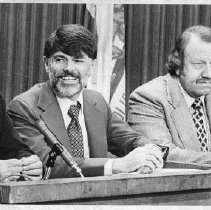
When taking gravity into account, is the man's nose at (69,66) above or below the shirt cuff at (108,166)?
above

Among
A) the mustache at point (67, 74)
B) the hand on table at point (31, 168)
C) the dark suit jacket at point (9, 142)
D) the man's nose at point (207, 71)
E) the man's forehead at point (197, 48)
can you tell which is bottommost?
the hand on table at point (31, 168)

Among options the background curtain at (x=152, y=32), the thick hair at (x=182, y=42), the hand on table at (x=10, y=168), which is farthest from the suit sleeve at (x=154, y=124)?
the background curtain at (x=152, y=32)

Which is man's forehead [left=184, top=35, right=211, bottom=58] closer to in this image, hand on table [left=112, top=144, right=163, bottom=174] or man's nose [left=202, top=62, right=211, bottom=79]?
Answer: man's nose [left=202, top=62, right=211, bottom=79]

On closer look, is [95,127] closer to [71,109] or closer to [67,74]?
[71,109]

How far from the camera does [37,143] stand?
1890 mm

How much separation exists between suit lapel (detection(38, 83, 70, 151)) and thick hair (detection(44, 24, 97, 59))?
18 cm

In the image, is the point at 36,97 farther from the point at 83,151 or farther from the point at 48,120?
the point at 83,151

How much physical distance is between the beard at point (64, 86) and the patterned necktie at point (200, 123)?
1.77ft

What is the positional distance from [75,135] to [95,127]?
0.11 metres

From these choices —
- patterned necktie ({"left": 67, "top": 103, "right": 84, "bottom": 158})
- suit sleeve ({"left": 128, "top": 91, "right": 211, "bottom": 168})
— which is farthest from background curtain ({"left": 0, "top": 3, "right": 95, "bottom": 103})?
patterned necktie ({"left": 67, "top": 103, "right": 84, "bottom": 158})

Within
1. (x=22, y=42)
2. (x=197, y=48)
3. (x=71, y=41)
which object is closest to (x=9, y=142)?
(x=71, y=41)

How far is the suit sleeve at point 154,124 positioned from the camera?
2.10 m

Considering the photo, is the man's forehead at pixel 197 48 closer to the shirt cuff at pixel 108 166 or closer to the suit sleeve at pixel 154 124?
the suit sleeve at pixel 154 124

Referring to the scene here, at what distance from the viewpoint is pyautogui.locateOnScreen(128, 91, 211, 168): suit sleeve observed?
210cm
